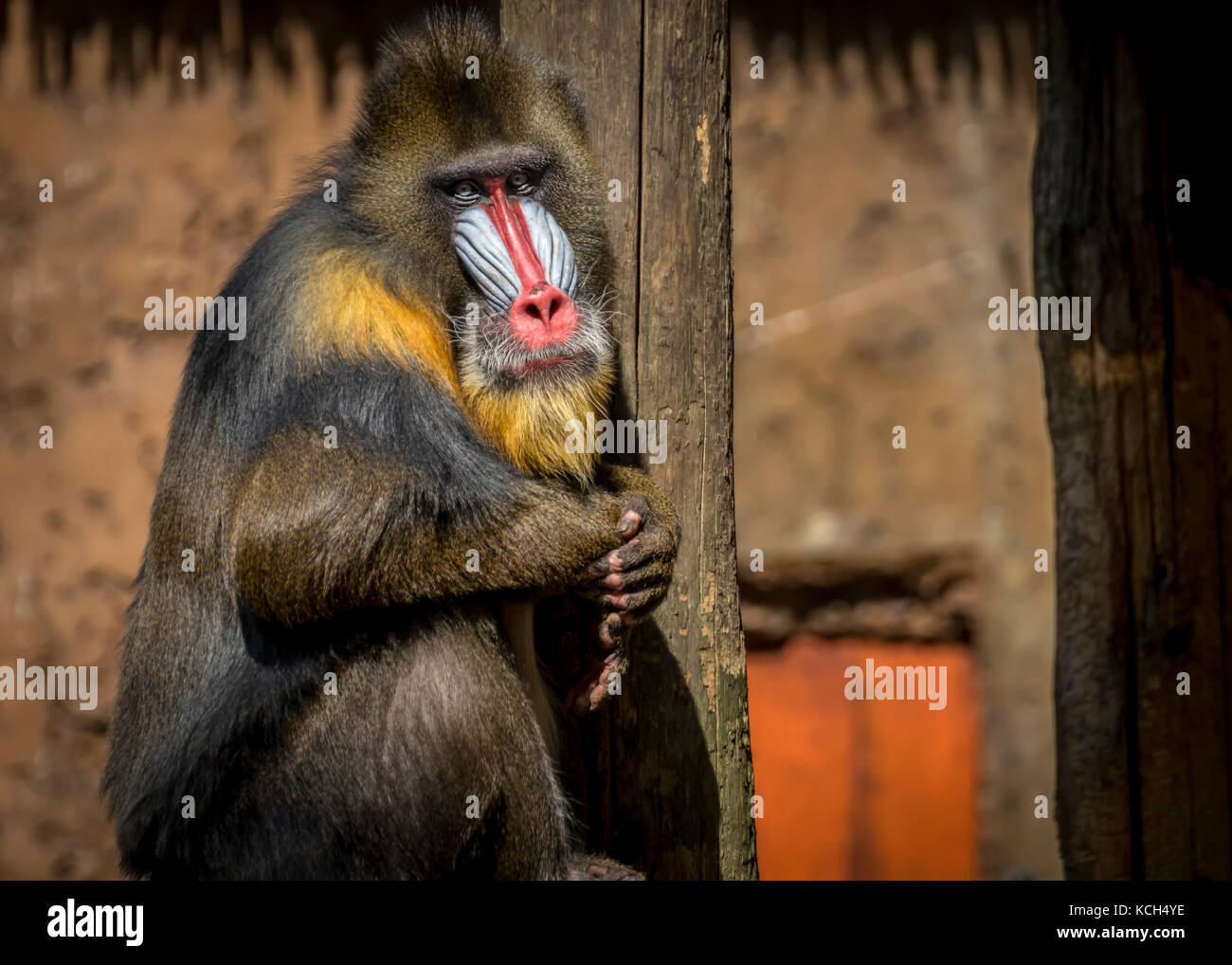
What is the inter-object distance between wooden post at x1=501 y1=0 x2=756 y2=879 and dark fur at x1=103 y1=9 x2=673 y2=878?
226mm

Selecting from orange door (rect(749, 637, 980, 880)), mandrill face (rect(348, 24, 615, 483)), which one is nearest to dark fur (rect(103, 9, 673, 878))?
mandrill face (rect(348, 24, 615, 483))

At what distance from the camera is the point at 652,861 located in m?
3.96

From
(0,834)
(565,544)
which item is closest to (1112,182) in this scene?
(565,544)

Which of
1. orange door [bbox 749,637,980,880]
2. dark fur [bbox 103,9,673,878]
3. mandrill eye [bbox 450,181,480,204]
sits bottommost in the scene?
orange door [bbox 749,637,980,880]

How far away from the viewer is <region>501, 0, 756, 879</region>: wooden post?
3.84 m

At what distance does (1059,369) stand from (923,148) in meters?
4.04

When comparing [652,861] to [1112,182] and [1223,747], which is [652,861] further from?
[1112,182]

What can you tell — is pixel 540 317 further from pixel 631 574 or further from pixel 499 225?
pixel 631 574

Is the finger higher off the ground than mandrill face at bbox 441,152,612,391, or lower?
lower

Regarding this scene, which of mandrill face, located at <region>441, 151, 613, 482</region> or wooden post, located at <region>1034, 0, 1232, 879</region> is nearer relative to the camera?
mandrill face, located at <region>441, 151, 613, 482</region>

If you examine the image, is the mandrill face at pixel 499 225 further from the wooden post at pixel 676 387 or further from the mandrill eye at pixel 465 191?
the wooden post at pixel 676 387

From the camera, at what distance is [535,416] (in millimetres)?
3531

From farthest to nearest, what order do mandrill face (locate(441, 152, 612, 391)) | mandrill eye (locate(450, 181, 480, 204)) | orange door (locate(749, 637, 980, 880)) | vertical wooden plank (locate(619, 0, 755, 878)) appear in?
orange door (locate(749, 637, 980, 880)) < vertical wooden plank (locate(619, 0, 755, 878)) < mandrill eye (locate(450, 181, 480, 204)) < mandrill face (locate(441, 152, 612, 391))

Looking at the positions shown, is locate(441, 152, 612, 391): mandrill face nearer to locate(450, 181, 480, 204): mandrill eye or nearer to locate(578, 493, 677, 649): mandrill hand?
locate(450, 181, 480, 204): mandrill eye
